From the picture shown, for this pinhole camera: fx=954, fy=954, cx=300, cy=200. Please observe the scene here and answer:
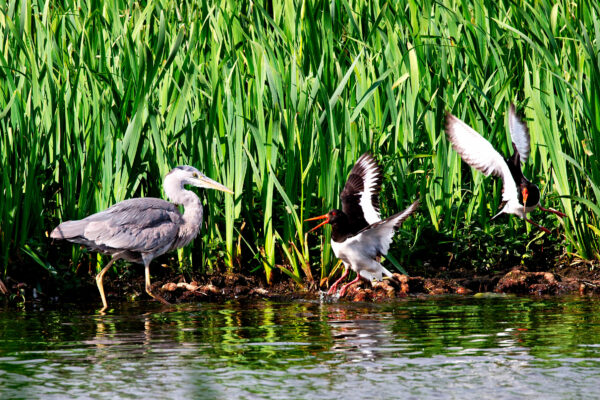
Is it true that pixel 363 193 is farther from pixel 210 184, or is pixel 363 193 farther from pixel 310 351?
pixel 310 351

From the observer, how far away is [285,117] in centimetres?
666

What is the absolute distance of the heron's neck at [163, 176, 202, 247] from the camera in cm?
666

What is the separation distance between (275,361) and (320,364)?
0.22 meters

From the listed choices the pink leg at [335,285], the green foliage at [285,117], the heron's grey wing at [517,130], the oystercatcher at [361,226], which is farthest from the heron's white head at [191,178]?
the heron's grey wing at [517,130]

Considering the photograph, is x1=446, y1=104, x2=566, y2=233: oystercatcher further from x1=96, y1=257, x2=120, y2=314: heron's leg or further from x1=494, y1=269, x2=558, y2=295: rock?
x1=96, y1=257, x2=120, y2=314: heron's leg

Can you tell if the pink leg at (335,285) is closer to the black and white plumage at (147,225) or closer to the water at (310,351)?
the water at (310,351)

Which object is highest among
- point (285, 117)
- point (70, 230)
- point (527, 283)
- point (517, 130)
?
point (285, 117)

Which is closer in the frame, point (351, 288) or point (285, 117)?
point (285, 117)

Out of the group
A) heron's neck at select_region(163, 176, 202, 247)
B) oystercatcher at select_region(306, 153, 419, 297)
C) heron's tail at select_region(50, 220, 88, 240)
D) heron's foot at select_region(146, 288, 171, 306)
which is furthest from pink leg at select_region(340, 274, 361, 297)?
heron's tail at select_region(50, 220, 88, 240)

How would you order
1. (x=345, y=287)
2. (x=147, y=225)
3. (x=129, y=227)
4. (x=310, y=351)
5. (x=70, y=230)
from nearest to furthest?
(x=310, y=351) < (x=70, y=230) < (x=129, y=227) < (x=147, y=225) < (x=345, y=287)

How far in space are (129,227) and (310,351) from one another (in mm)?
2337

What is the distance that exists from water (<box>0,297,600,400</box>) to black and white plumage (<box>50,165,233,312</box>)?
18.8 inches

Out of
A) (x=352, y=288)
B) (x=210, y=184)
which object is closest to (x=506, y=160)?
(x=352, y=288)

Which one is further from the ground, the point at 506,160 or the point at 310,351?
the point at 506,160
